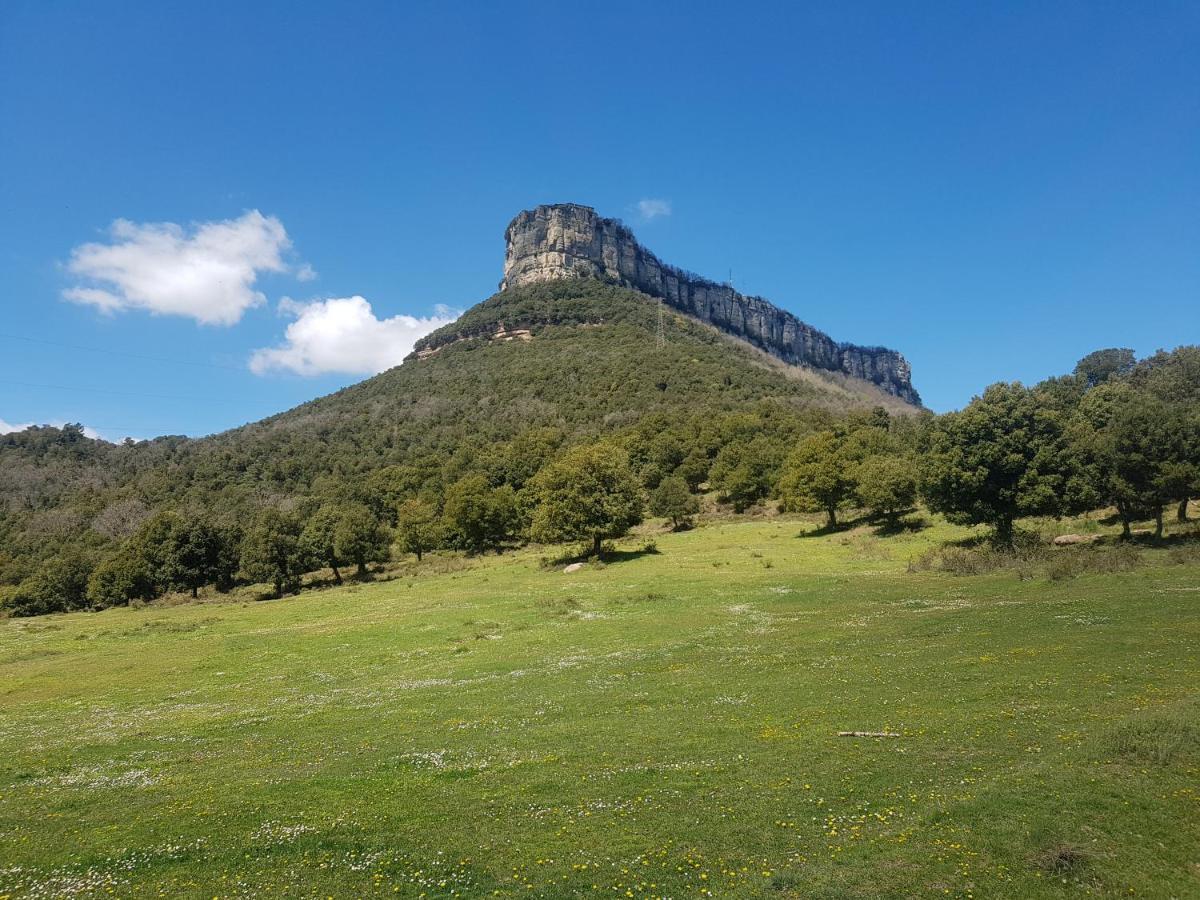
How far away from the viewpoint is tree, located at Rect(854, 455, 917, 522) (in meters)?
69.0

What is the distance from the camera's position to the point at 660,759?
14680mm

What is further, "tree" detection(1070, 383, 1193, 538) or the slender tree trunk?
the slender tree trunk

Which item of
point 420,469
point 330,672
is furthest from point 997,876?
point 420,469

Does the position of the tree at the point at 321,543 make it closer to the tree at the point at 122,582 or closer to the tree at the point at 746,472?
the tree at the point at 122,582

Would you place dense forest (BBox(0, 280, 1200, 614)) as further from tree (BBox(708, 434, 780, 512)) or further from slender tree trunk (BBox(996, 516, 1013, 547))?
tree (BBox(708, 434, 780, 512))

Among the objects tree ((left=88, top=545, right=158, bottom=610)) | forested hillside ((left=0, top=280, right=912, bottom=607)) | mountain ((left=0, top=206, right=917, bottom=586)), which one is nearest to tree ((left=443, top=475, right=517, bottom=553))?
forested hillside ((left=0, top=280, right=912, bottom=607))

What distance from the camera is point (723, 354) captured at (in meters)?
196

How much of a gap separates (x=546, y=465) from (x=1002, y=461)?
7160cm

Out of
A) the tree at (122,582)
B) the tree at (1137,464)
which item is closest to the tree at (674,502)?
the tree at (1137,464)

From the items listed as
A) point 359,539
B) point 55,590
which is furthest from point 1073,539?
point 55,590

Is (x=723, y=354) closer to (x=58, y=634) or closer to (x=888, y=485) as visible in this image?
(x=888, y=485)

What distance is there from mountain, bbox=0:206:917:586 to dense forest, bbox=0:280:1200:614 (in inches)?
29.0

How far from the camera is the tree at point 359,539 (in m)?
75.8

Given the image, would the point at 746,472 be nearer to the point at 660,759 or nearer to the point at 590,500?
the point at 590,500
